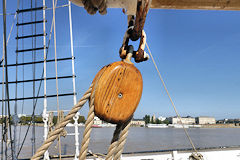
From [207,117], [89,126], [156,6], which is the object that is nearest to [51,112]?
[156,6]

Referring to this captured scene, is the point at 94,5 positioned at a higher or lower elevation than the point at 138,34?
higher

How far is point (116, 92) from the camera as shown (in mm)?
606

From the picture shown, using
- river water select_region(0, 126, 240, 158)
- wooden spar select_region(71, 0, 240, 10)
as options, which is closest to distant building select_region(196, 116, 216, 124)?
river water select_region(0, 126, 240, 158)

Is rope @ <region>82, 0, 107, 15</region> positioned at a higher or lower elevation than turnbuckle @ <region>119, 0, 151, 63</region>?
higher

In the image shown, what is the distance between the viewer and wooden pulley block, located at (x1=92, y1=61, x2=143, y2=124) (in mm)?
592

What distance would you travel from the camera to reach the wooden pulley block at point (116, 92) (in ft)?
1.94

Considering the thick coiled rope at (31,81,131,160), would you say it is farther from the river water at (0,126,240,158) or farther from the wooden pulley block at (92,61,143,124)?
the river water at (0,126,240,158)

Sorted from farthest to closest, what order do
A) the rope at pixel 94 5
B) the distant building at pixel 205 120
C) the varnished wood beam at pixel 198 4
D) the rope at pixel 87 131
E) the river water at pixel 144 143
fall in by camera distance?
the distant building at pixel 205 120 < the river water at pixel 144 143 < the varnished wood beam at pixel 198 4 < the rope at pixel 94 5 < the rope at pixel 87 131

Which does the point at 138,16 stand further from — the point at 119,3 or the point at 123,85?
the point at 119,3

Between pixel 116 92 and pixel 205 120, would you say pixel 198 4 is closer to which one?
pixel 116 92

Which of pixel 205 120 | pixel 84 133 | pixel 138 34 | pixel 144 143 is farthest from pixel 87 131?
pixel 205 120

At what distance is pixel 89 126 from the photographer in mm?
606

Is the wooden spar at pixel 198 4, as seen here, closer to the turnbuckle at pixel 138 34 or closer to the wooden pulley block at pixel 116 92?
the turnbuckle at pixel 138 34

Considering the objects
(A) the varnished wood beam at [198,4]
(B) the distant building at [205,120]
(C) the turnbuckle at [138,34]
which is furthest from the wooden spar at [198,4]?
(B) the distant building at [205,120]
